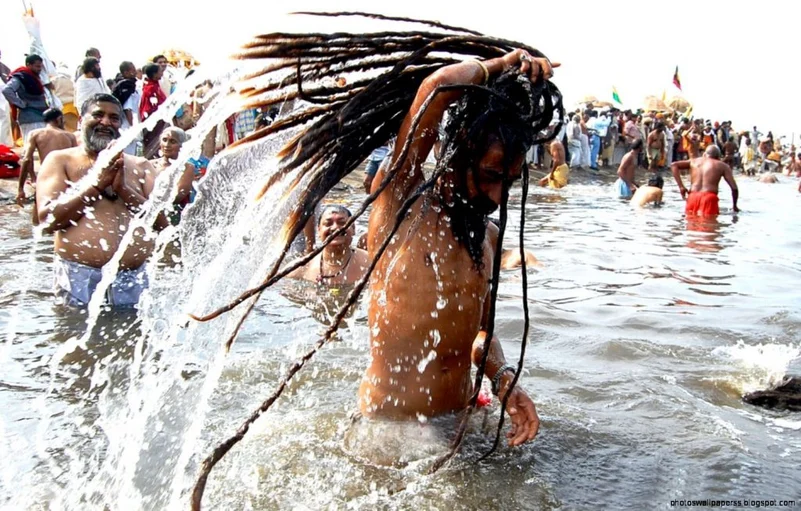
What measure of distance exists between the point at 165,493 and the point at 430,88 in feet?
6.28

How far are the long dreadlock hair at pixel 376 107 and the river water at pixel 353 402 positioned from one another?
418 millimetres

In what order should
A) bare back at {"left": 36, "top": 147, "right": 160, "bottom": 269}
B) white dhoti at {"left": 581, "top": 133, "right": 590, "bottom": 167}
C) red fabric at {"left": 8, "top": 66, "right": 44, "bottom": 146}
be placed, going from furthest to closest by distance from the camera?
white dhoti at {"left": 581, "top": 133, "right": 590, "bottom": 167}, red fabric at {"left": 8, "top": 66, "right": 44, "bottom": 146}, bare back at {"left": 36, "top": 147, "right": 160, "bottom": 269}

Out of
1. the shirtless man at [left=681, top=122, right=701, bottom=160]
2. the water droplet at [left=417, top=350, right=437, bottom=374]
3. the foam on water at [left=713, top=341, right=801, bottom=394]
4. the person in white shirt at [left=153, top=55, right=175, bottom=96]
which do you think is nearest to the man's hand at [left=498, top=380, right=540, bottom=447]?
the water droplet at [left=417, top=350, right=437, bottom=374]

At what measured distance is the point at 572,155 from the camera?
23078 mm

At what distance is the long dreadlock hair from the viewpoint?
8.76 feet

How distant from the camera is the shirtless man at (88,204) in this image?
15.7ft

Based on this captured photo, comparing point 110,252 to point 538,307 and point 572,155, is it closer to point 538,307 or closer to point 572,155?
point 538,307

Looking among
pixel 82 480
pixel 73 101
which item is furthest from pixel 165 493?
pixel 73 101

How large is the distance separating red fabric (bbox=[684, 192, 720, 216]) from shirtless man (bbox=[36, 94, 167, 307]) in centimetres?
1035

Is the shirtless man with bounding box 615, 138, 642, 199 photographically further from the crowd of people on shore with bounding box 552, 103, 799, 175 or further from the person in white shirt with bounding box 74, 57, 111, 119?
the person in white shirt with bounding box 74, 57, 111, 119

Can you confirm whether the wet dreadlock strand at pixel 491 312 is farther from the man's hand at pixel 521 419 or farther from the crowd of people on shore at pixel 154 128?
the crowd of people on shore at pixel 154 128

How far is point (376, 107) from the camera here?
2920 millimetres

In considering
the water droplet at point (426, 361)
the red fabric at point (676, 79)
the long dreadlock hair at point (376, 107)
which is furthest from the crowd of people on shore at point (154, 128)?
the red fabric at point (676, 79)

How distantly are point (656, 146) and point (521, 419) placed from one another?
85.6ft
